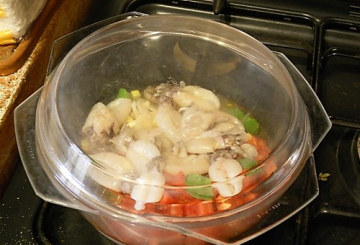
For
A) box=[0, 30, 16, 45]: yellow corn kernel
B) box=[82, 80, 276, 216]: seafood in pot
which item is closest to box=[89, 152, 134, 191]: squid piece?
box=[82, 80, 276, 216]: seafood in pot

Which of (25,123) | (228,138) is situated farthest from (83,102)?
(228,138)

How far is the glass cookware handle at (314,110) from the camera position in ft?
2.03

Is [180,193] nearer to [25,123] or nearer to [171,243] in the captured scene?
[171,243]

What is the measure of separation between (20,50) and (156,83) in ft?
0.61

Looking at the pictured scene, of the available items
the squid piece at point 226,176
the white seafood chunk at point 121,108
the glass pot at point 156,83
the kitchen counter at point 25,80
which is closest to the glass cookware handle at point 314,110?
the glass pot at point 156,83

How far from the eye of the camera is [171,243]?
56 cm

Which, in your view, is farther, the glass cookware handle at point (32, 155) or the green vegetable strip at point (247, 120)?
the green vegetable strip at point (247, 120)

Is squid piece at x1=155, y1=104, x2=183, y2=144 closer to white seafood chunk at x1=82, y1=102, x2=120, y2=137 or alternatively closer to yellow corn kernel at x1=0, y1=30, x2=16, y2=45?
white seafood chunk at x1=82, y1=102, x2=120, y2=137

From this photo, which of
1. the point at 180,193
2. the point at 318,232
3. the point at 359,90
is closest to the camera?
the point at 180,193

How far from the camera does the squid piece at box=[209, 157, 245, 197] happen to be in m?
0.54

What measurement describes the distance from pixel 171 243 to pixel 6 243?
0.60ft

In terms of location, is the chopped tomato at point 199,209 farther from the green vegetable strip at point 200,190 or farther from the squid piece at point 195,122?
the squid piece at point 195,122

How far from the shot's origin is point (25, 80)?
2.22ft

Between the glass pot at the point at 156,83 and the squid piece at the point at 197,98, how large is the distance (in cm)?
3
